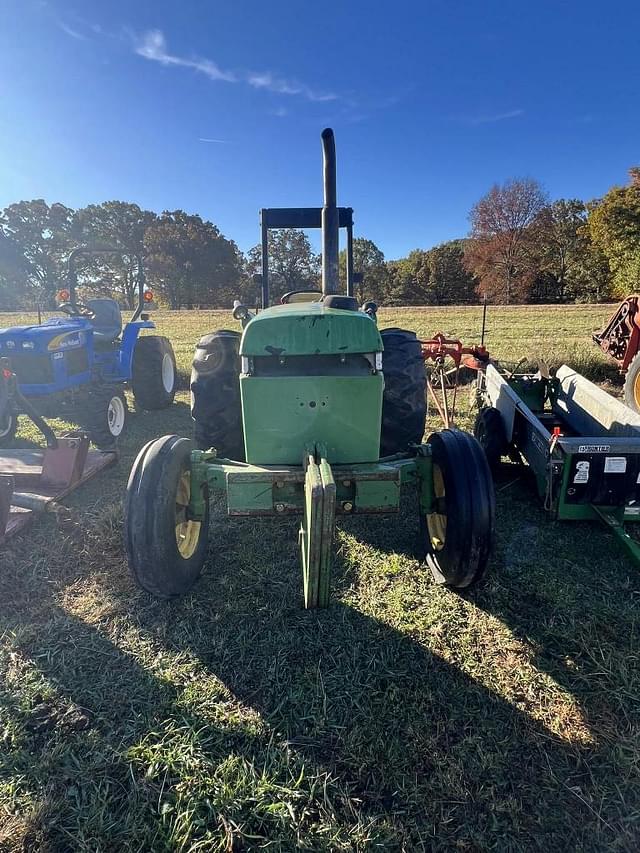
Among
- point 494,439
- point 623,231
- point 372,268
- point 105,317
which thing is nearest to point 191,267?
point 372,268

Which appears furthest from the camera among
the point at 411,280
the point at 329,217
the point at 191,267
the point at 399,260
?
the point at 399,260

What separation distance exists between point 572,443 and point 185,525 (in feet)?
8.14

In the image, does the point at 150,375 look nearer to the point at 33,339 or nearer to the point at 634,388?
the point at 33,339

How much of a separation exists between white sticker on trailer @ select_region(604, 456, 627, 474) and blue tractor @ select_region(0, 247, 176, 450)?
4.53m

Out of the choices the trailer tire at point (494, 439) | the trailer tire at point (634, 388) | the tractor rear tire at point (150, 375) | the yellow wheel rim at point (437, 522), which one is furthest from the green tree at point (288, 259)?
the trailer tire at point (634, 388)

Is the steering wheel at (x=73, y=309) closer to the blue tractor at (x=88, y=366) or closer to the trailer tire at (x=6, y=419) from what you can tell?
the blue tractor at (x=88, y=366)

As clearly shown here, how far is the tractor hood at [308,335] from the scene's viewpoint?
9.49 ft

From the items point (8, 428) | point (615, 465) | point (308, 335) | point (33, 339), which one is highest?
point (308, 335)

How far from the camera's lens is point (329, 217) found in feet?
11.5

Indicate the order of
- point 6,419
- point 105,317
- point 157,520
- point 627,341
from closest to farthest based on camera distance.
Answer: point 157,520, point 6,419, point 627,341, point 105,317

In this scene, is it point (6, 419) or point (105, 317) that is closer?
point (6, 419)

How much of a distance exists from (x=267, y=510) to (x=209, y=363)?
148 cm

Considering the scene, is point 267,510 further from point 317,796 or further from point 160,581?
point 317,796

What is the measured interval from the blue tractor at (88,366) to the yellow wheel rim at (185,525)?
249 centimetres
